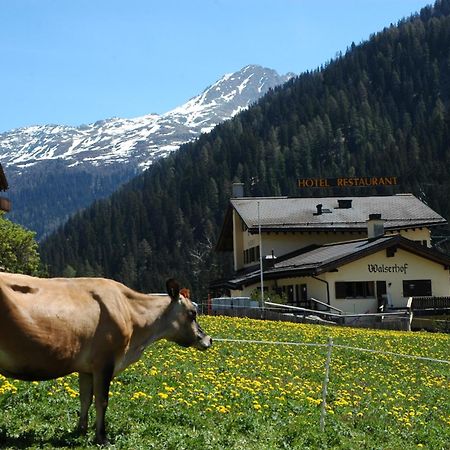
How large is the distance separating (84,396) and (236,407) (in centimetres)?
371

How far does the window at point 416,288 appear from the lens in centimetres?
5800

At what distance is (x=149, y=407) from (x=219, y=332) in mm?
15877

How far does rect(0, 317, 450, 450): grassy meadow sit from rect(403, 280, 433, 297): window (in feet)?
118

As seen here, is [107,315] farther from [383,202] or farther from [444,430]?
[383,202]

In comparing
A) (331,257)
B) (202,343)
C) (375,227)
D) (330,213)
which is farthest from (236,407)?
(330,213)

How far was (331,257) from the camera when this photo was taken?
57.1 m

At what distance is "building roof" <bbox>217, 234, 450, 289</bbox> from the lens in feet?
181

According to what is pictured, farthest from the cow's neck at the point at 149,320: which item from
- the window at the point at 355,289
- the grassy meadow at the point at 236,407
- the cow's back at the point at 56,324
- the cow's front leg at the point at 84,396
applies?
the window at the point at 355,289

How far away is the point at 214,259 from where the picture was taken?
473 feet

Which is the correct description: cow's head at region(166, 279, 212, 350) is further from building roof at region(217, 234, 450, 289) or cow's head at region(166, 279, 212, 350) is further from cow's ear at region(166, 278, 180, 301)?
building roof at region(217, 234, 450, 289)

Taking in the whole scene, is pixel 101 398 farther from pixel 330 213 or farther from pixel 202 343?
pixel 330 213

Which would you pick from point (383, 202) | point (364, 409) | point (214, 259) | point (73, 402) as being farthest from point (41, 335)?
point (214, 259)

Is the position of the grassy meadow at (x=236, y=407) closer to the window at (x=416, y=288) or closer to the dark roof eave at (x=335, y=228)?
the window at (x=416, y=288)

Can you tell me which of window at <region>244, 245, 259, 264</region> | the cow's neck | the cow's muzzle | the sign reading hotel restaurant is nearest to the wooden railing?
window at <region>244, 245, 259, 264</region>
